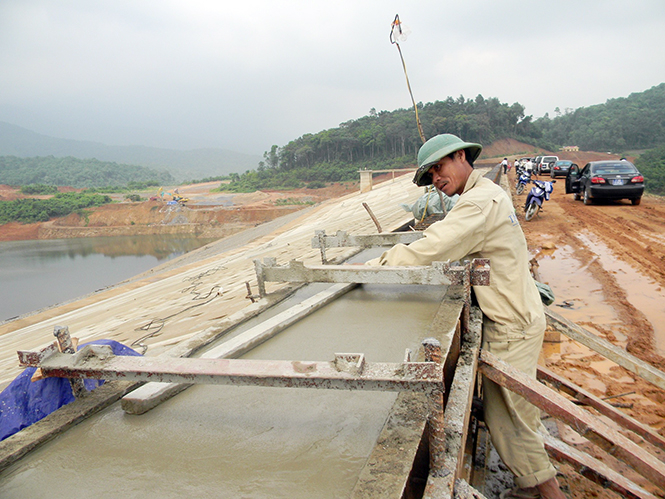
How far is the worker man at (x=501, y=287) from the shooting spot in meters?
2.18

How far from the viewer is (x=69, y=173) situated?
105 m

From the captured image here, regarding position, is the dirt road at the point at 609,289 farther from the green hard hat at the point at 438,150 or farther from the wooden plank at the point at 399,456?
the green hard hat at the point at 438,150

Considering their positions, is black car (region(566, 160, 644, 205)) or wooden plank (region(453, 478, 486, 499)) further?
black car (region(566, 160, 644, 205))

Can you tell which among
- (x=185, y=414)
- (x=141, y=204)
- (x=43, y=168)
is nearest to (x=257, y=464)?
(x=185, y=414)

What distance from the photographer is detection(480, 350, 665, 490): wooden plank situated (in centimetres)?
194

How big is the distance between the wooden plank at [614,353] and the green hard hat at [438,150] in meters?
1.57

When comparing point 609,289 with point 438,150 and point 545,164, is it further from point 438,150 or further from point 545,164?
point 545,164

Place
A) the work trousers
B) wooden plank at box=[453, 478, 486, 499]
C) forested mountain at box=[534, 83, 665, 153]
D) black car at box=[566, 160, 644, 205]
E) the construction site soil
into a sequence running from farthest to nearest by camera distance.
→ 1. forested mountain at box=[534, 83, 665, 153]
2. black car at box=[566, 160, 644, 205]
3. the construction site soil
4. the work trousers
5. wooden plank at box=[453, 478, 486, 499]

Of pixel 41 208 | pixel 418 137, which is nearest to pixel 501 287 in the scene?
pixel 41 208

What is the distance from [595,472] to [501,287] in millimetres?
1247

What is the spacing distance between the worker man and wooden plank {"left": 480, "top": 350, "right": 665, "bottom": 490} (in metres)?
0.24

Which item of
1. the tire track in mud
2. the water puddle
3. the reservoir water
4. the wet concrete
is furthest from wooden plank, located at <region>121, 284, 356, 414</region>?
the reservoir water

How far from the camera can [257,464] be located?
1.54 m

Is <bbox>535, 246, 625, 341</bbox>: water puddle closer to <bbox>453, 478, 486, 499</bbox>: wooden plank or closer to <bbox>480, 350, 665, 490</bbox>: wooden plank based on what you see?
<bbox>480, 350, 665, 490</bbox>: wooden plank
